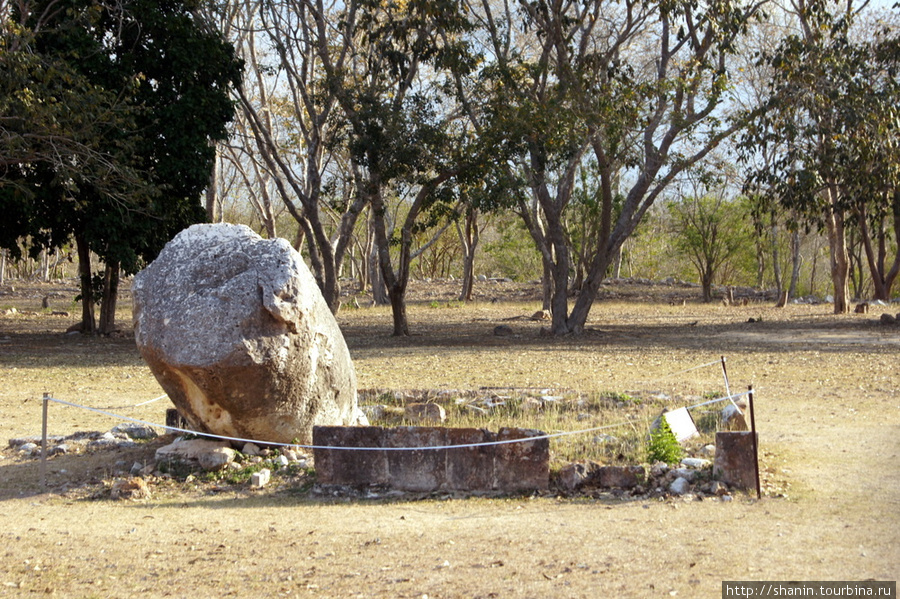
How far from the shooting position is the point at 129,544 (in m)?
6.00

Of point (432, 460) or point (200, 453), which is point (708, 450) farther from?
point (200, 453)

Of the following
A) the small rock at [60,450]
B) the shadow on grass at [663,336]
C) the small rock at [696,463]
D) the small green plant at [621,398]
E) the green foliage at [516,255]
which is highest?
the green foliage at [516,255]

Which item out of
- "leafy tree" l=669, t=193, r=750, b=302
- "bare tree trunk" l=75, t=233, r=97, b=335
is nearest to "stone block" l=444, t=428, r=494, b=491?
"bare tree trunk" l=75, t=233, r=97, b=335

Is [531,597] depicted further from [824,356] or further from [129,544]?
[824,356]

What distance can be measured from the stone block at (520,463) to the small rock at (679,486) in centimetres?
98

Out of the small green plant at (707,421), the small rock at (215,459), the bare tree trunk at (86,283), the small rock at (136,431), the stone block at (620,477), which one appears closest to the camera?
the stone block at (620,477)

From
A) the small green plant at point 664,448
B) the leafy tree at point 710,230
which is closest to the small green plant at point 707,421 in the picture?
the small green plant at point 664,448

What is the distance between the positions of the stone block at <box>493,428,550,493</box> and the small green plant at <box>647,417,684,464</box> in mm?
1057

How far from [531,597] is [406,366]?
1048 centimetres

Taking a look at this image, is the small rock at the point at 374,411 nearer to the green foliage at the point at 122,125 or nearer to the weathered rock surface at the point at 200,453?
the weathered rock surface at the point at 200,453

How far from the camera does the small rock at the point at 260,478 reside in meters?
7.56

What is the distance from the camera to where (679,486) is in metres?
6.94

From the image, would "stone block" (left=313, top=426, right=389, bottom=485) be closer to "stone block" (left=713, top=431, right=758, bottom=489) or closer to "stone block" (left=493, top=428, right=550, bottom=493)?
"stone block" (left=493, top=428, right=550, bottom=493)

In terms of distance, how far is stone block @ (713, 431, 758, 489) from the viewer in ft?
22.5
